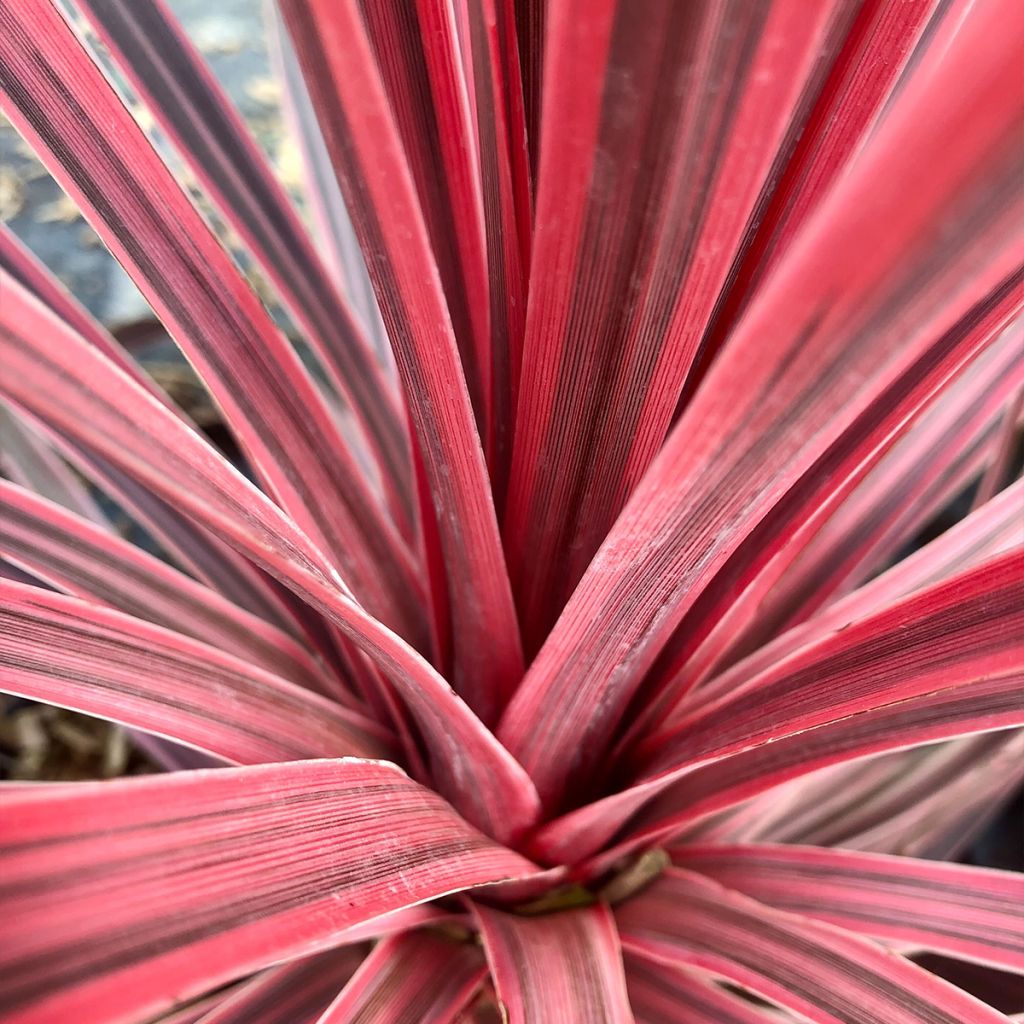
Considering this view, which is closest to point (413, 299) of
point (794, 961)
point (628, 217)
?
point (628, 217)

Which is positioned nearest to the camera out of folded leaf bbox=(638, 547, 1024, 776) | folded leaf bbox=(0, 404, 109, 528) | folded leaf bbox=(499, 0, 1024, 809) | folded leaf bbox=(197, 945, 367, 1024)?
folded leaf bbox=(499, 0, 1024, 809)

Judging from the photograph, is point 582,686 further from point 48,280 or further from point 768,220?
point 48,280

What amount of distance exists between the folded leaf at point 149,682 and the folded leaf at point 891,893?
0.21m

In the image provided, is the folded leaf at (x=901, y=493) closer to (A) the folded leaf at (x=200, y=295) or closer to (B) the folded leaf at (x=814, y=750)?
(B) the folded leaf at (x=814, y=750)

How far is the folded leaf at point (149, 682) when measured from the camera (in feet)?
0.96

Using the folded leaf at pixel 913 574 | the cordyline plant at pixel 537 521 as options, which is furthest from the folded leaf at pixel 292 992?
the folded leaf at pixel 913 574

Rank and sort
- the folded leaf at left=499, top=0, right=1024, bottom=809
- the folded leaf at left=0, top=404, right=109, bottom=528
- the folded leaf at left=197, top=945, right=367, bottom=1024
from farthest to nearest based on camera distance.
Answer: the folded leaf at left=0, top=404, right=109, bottom=528 → the folded leaf at left=197, top=945, right=367, bottom=1024 → the folded leaf at left=499, top=0, right=1024, bottom=809

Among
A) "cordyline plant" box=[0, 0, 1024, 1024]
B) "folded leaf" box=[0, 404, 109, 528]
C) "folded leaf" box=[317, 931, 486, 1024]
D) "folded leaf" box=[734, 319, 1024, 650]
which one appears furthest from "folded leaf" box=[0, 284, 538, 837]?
"folded leaf" box=[0, 404, 109, 528]

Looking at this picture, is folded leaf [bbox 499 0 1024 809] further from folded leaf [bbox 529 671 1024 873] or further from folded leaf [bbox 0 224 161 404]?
folded leaf [bbox 0 224 161 404]

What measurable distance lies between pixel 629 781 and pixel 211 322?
0.89 feet

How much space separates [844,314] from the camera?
18 centimetres

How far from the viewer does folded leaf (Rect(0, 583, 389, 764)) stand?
294mm

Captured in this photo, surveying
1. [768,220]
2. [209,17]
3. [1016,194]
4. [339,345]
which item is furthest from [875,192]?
[209,17]

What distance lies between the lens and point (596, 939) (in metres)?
0.35
